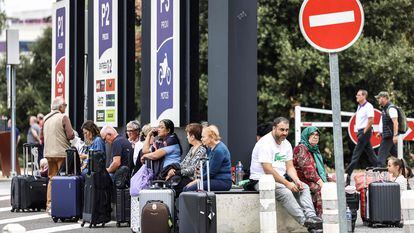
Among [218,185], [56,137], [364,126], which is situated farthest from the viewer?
[364,126]

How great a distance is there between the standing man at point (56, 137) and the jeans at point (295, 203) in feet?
17.5

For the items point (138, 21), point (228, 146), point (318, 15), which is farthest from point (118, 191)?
point (138, 21)

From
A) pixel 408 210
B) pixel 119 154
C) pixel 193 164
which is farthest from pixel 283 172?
pixel 408 210

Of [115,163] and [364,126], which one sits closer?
[115,163]

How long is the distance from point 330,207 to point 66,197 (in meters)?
6.12

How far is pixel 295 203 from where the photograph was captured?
14258 millimetres

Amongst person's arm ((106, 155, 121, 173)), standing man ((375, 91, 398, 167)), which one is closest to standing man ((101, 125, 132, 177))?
person's arm ((106, 155, 121, 173))

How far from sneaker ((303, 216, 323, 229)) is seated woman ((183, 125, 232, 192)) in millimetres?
1067

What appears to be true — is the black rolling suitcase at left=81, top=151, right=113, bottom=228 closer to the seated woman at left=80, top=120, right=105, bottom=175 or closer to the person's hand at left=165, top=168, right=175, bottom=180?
the seated woman at left=80, top=120, right=105, bottom=175

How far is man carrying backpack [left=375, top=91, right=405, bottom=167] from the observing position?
20.2 meters

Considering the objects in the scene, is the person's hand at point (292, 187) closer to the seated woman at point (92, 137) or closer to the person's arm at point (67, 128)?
the seated woman at point (92, 137)

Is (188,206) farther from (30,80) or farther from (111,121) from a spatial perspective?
(30,80)

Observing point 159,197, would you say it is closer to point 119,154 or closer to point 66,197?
point 119,154

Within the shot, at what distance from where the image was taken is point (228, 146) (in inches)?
574
